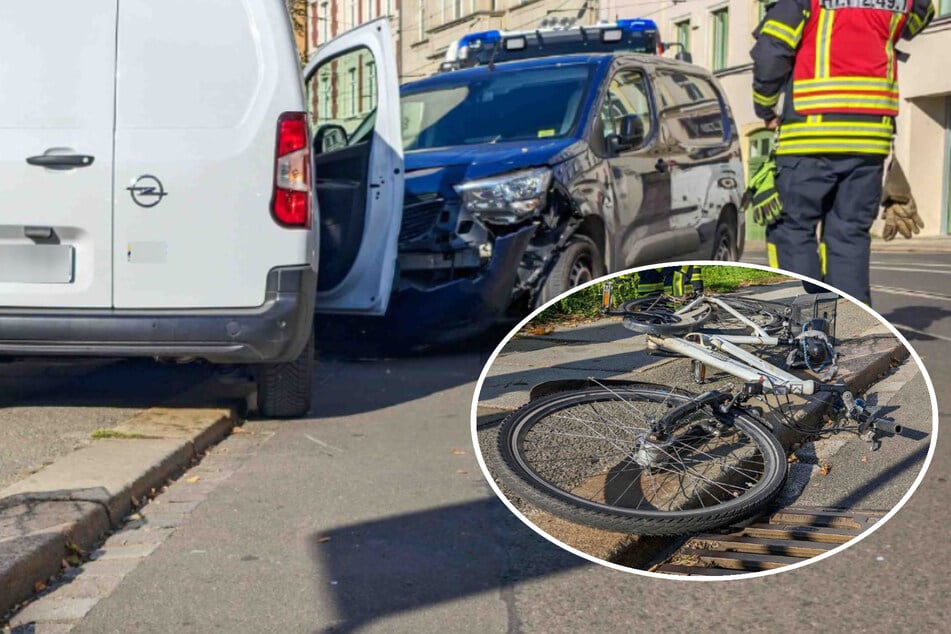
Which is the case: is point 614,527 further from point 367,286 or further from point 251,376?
point 251,376

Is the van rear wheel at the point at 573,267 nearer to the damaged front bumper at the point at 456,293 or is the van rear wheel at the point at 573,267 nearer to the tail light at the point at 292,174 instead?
the damaged front bumper at the point at 456,293

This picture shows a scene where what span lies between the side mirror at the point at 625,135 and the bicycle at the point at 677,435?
6.88m

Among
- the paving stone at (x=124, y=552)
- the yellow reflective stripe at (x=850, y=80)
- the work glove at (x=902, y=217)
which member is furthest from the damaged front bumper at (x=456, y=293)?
the paving stone at (x=124, y=552)

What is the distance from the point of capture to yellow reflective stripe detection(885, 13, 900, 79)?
5.19 meters

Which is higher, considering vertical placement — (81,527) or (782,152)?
(782,152)

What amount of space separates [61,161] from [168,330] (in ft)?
2.93

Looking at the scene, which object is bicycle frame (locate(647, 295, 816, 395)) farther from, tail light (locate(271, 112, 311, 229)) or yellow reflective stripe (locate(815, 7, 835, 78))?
tail light (locate(271, 112, 311, 229))

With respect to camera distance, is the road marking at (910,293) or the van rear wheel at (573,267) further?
the road marking at (910,293)

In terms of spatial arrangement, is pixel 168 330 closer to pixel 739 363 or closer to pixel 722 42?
pixel 739 363

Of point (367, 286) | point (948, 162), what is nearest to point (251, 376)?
point (367, 286)

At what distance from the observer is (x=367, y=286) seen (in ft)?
24.6

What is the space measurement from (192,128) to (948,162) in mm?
26252

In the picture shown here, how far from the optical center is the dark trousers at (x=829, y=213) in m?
5.30

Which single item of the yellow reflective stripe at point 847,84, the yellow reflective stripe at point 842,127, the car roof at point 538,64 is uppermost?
the car roof at point 538,64
